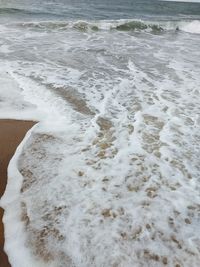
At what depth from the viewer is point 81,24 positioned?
1956 cm

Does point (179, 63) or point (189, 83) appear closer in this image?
point (189, 83)

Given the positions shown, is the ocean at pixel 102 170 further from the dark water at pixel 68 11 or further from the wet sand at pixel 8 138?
the dark water at pixel 68 11

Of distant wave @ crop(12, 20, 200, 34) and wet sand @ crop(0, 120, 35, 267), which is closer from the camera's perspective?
wet sand @ crop(0, 120, 35, 267)

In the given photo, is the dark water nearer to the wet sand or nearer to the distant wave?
the distant wave

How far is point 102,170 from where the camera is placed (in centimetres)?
404

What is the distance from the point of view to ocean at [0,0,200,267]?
293 centimetres

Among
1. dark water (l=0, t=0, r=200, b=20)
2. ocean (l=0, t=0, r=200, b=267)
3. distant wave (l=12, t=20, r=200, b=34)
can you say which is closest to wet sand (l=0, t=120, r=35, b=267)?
ocean (l=0, t=0, r=200, b=267)

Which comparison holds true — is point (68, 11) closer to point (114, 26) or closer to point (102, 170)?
point (114, 26)

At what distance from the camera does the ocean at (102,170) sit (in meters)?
2.93

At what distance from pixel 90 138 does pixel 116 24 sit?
1843 centimetres

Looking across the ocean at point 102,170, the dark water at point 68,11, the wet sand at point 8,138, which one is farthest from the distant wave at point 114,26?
the wet sand at point 8,138

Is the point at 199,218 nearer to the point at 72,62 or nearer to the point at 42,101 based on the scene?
the point at 42,101

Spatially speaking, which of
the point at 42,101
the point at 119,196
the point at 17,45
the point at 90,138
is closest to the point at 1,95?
the point at 42,101

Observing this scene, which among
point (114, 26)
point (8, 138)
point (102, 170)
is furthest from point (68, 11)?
point (102, 170)
